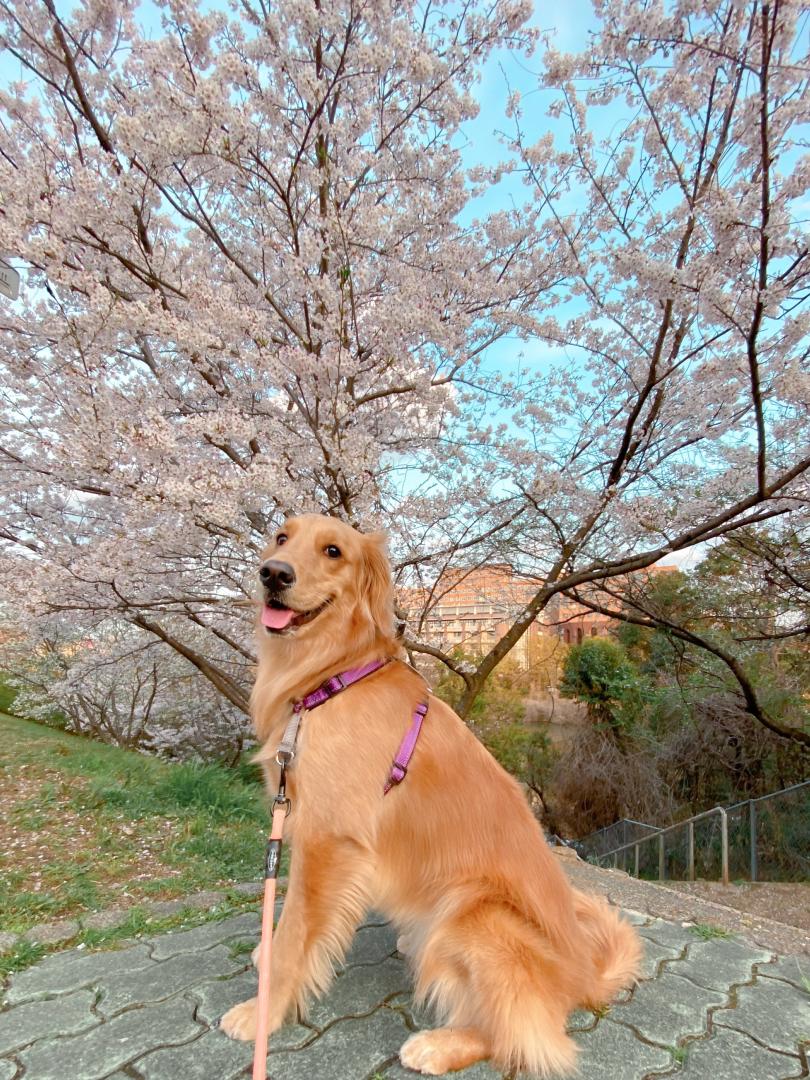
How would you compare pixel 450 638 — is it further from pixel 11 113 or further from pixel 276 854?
pixel 11 113

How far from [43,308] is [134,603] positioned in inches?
95.6

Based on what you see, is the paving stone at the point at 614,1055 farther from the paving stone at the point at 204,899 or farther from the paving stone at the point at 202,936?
the paving stone at the point at 204,899

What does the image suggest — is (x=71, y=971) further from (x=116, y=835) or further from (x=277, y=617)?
(x=116, y=835)

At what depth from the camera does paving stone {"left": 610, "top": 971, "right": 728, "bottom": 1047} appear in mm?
1878

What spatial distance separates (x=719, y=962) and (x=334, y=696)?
1984 millimetres

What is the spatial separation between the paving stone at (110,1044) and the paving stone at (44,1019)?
5cm

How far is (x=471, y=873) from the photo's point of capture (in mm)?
1771

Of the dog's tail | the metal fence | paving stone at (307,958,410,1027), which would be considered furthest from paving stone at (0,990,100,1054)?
the metal fence

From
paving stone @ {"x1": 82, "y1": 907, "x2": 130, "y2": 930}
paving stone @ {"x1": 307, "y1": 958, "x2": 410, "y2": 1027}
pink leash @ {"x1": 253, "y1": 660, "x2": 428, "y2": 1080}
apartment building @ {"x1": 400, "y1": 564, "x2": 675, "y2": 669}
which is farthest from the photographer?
apartment building @ {"x1": 400, "y1": 564, "x2": 675, "y2": 669}

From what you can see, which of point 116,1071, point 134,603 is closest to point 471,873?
point 116,1071

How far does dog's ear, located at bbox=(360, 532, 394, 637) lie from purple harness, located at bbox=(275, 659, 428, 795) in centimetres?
15

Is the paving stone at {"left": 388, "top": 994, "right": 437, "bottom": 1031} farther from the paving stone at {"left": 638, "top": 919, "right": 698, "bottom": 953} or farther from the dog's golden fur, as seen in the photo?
the paving stone at {"left": 638, "top": 919, "right": 698, "bottom": 953}

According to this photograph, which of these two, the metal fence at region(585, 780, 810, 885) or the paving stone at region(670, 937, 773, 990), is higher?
the paving stone at region(670, 937, 773, 990)

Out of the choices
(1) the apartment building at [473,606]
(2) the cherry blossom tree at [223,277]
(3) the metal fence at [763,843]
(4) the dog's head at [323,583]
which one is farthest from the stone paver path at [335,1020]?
(3) the metal fence at [763,843]
